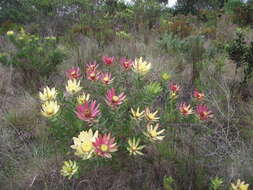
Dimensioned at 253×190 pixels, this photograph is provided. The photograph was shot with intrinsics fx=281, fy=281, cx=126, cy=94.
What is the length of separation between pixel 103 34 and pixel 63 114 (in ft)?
12.6

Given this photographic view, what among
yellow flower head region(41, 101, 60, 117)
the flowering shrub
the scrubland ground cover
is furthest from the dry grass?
yellow flower head region(41, 101, 60, 117)

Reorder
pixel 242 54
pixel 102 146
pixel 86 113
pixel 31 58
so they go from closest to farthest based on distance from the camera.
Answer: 1. pixel 102 146
2. pixel 86 113
3. pixel 242 54
4. pixel 31 58

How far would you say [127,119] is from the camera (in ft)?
6.26

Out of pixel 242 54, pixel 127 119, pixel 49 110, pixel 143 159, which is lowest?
pixel 143 159

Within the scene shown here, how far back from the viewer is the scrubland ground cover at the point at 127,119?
1.67 meters

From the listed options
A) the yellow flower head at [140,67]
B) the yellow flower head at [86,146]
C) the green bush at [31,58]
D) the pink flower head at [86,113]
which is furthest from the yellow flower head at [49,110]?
the green bush at [31,58]

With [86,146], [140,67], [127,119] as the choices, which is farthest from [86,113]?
[140,67]

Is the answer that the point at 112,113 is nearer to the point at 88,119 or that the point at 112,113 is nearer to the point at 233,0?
the point at 88,119

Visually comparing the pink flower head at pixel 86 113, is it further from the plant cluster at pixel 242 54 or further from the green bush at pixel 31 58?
the green bush at pixel 31 58

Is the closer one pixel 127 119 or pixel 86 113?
pixel 86 113

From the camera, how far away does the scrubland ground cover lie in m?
1.67

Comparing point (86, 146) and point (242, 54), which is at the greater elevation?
point (242, 54)

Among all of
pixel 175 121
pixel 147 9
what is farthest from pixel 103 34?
pixel 175 121

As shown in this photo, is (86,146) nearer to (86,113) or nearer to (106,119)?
(86,113)
